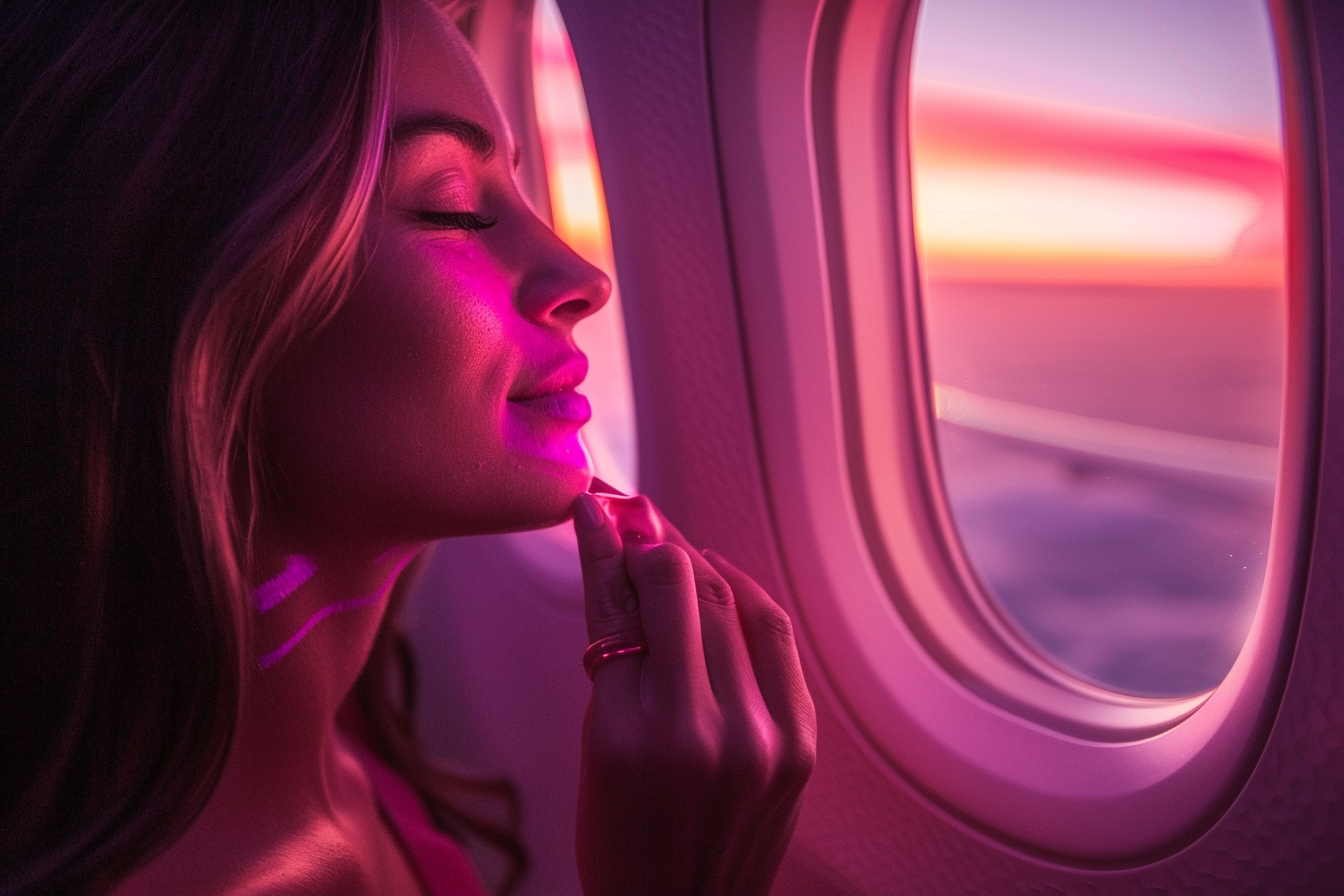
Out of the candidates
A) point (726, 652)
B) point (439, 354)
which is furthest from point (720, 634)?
point (439, 354)

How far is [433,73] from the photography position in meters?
0.77

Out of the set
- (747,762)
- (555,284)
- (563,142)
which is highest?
(563,142)

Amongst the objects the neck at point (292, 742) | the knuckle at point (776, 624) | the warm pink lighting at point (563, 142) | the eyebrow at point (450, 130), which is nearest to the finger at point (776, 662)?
the knuckle at point (776, 624)

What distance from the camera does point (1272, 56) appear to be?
67 centimetres

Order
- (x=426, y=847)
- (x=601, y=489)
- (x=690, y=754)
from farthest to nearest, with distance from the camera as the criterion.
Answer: (x=426, y=847) → (x=601, y=489) → (x=690, y=754)

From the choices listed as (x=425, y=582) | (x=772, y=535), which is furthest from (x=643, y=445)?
(x=425, y=582)

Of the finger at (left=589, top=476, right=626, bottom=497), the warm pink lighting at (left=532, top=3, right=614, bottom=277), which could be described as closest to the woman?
the finger at (left=589, top=476, right=626, bottom=497)

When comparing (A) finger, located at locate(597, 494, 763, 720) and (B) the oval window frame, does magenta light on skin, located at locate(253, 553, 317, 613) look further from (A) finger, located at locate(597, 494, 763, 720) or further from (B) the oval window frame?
(B) the oval window frame

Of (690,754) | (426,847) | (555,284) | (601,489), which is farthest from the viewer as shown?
(426,847)

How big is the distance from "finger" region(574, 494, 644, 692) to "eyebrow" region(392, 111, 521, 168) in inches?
12.5

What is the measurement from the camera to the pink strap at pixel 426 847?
1.02m

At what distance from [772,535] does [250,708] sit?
0.57 meters

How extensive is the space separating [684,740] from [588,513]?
0.75ft

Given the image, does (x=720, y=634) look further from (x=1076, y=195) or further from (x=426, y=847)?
(x=1076, y=195)
